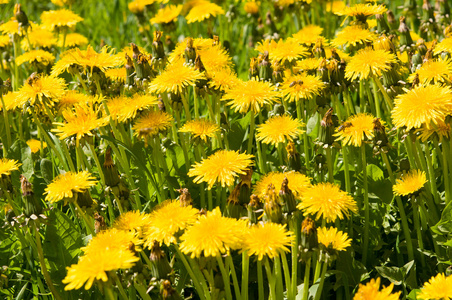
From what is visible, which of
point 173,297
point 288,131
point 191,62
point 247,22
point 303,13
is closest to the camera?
point 173,297

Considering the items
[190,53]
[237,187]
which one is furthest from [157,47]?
[237,187]

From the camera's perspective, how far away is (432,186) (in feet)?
7.28

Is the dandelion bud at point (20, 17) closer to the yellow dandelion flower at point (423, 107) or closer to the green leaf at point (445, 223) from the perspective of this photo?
the yellow dandelion flower at point (423, 107)

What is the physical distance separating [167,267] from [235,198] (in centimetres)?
30

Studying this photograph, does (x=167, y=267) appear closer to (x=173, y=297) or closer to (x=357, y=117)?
(x=173, y=297)

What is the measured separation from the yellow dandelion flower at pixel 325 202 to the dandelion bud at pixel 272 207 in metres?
0.11

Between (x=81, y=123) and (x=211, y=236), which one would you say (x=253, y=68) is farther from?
(x=211, y=236)

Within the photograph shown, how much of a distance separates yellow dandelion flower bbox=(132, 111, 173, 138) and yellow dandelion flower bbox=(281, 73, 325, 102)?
0.46 meters

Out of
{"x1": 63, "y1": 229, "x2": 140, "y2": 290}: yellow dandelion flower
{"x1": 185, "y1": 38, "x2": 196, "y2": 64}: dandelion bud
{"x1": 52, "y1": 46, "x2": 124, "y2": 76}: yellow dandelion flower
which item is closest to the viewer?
{"x1": 63, "y1": 229, "x2": 140, "y2": 290}: yellow dandelion flower

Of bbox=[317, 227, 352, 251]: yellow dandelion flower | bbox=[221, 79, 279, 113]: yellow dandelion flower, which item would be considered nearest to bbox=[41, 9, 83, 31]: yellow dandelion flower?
bbox=[221, 79, 279, 113]: yellow dandelion flower

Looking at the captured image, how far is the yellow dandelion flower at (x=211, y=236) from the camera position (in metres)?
1.53

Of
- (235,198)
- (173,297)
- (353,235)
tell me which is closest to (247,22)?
(353,235)

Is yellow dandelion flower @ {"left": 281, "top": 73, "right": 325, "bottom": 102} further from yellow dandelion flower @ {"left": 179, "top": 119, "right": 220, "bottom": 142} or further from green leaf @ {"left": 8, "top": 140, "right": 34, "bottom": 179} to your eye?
green leaf @ {"left": 8, "top": 140, "right": 34, "bottom": 179}

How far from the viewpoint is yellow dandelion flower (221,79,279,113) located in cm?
217
